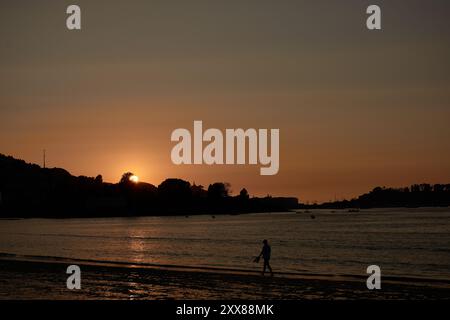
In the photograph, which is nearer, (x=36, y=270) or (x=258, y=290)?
(x=258, y=290)

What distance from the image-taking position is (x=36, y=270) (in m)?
48.3

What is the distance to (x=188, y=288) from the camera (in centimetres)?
3691

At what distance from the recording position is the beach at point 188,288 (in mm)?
33312

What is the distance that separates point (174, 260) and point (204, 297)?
3769 cm

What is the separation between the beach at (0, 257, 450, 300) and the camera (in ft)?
109

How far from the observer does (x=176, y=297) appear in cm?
3297

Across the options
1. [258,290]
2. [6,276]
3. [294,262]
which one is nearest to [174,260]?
[294,262]
